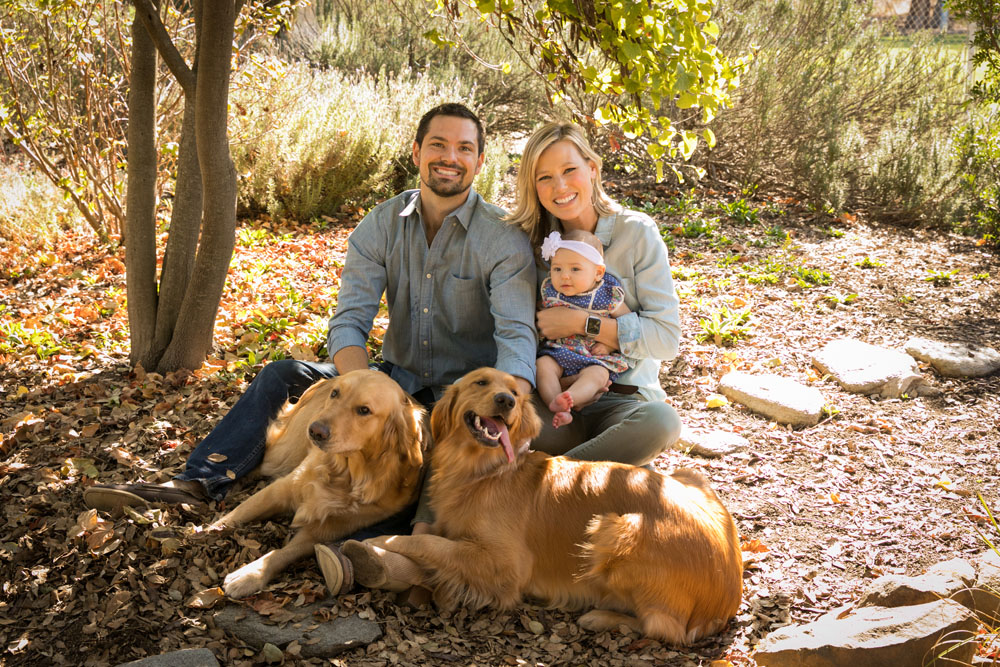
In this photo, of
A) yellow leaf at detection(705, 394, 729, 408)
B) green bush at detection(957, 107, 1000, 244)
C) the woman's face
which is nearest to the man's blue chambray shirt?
the woman's face

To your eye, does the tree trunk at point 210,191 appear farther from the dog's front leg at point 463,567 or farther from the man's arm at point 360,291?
the dog's front leg at point 463,567

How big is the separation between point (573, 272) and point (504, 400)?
887 millimetres

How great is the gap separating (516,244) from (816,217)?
19.1 feet

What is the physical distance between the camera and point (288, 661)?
2.56 metres

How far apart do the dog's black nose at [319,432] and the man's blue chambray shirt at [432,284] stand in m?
0.85

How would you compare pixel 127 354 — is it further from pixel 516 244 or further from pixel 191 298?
pixel 516 244

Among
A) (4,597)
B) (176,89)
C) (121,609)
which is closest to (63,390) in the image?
(4,597)

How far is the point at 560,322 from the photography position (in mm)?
3611

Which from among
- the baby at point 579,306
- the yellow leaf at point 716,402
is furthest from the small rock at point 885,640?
the yellow leaf at point 716,402

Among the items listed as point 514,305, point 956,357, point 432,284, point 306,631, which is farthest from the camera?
point 956,357

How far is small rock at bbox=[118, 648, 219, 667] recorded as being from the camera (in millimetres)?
2346

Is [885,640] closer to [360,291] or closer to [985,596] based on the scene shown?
[985,596]

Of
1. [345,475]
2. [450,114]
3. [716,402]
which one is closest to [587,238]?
[450,114]

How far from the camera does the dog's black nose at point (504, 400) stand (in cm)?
287
